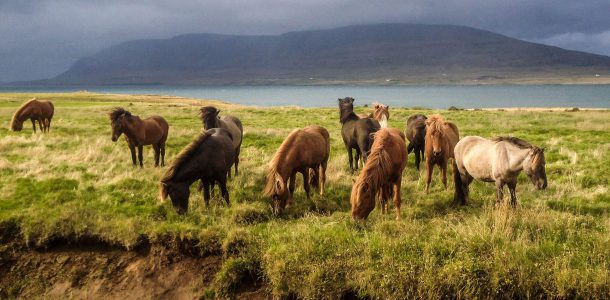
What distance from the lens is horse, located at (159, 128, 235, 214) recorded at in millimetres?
8328

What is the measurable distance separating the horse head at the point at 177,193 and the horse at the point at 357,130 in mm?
5559

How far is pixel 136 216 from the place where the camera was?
841 centimetres

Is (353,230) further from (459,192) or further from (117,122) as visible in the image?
(117,122)

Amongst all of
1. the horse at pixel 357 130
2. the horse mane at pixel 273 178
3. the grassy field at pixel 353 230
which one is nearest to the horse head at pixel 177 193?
the grassy field at pixel 353 230

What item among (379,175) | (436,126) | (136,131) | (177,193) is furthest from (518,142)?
(136,131)

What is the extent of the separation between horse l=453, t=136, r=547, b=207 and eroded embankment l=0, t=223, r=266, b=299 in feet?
17.5

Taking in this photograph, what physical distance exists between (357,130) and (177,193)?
6225mm

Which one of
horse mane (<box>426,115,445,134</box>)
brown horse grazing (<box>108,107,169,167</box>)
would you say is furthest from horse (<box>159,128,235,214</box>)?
horse mane (<box>426,115,445,134</box>)

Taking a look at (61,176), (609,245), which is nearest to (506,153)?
(609,245)

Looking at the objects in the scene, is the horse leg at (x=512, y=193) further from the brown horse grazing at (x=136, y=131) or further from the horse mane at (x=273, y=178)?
the brown horse grazing at (x=136, y=131)

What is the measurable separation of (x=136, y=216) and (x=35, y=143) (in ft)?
38.0

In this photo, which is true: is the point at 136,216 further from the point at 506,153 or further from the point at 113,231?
the point at 506,153

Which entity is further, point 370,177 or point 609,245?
point 370,177

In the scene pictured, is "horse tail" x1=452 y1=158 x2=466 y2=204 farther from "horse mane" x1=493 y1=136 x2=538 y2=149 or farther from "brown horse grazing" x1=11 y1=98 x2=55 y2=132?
"brown horse grazing" x1=11 y1=98 x2=55 y2=132
